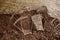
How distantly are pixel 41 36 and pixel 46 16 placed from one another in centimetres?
21

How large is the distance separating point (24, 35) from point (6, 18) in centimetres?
23

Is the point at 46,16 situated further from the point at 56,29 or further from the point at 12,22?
the point at 12,22

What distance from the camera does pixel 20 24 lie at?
1.32 m

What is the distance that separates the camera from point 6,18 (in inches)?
52.6

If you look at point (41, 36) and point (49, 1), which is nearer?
point (41, 36)

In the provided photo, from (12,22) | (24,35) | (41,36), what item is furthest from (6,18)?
(41,36)

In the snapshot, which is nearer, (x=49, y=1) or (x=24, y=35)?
(x=24, y=35)

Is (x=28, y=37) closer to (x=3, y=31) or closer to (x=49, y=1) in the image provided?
(x=3, y=31)

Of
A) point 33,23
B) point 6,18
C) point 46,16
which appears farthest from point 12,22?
point 46,16

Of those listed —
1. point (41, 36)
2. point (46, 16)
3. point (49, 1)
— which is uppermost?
point (49, 1)

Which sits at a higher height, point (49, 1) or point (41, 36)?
point (49, 1)

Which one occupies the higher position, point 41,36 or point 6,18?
point 6,18

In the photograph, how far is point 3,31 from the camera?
1.27 m

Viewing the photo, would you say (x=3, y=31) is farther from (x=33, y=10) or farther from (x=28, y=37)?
(x=33, y=10)
